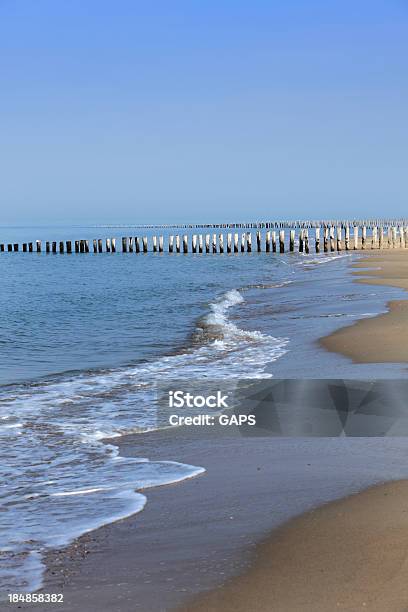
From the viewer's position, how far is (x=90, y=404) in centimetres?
884

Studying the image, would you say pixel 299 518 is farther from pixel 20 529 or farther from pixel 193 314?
pixel 193 314

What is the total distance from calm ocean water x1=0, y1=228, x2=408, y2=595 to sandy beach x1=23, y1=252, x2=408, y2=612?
276mm

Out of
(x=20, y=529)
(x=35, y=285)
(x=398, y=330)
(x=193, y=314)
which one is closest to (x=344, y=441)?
(x=20, y=529)

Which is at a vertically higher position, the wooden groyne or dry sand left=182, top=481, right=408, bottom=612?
dry sand left=182, top=481, right=408, bottom=612

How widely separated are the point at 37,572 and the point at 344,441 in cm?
313

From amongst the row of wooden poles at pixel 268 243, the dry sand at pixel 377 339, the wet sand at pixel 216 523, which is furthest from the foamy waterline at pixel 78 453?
the row of wooden poles at pixel 268 243

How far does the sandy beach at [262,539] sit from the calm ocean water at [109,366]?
28cm

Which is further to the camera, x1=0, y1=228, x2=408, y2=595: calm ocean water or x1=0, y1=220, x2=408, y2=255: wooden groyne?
x1=0, y1=220, x2=408, y2=255: wooden groyne

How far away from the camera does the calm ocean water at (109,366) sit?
5211 mm

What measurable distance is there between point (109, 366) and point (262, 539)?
7769mm

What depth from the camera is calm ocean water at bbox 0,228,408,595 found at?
5.21 metres
